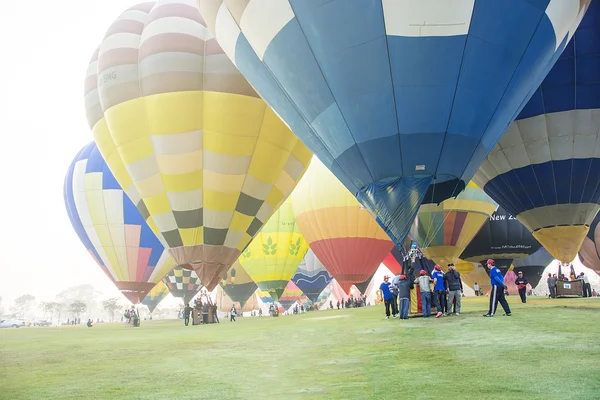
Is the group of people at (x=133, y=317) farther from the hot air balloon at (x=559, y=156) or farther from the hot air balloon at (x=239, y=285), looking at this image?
the hot air balloon at (x=559, y=156)

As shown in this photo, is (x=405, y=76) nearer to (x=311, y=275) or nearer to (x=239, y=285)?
(x=239, y=285)

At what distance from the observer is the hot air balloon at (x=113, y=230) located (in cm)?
1908

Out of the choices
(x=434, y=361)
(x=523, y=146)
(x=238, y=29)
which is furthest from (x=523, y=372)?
(x=523, y=146)

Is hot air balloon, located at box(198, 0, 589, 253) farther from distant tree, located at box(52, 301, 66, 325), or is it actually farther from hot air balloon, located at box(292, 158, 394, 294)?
distant tree, located at box(52, 301, 66, 325)

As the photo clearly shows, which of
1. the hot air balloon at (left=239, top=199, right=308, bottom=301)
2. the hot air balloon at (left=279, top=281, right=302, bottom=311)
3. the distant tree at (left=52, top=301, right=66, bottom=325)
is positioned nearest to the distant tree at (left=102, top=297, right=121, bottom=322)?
the distant tree at (left=52, top=301, right=66, bottom=325)

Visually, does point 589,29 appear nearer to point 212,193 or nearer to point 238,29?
point 238,29

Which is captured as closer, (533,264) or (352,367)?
(352,367)

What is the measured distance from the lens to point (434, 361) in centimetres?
439

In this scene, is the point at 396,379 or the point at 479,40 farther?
the point at 479,40

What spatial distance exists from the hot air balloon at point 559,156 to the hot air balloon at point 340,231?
7.37m

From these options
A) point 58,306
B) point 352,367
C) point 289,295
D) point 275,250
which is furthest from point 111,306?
point 352,367

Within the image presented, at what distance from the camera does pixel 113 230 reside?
19.1m

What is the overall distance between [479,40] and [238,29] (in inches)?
157

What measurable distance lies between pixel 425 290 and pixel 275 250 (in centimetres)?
1660
